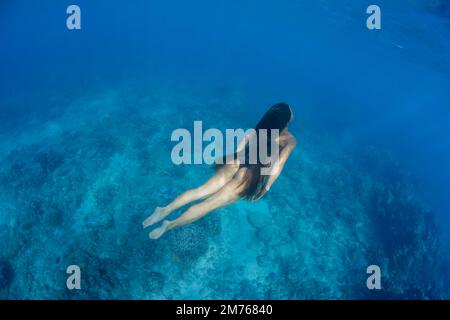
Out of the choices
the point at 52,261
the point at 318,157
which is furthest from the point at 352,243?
the point at 52,261

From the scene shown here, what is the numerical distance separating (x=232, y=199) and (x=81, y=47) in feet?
196

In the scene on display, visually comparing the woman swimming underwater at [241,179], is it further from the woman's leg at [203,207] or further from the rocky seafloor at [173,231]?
the rocky seafloor at [173,231]

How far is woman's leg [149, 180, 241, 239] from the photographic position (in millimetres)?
4996

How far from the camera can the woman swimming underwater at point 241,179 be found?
498 cm

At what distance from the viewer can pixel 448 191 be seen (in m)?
39.0

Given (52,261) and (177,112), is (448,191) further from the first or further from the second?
(52,261)

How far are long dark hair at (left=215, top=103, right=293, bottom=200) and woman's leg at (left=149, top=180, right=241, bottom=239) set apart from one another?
0.22 metres

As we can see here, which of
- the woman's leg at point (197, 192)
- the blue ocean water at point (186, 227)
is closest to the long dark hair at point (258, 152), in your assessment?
the woman's leg at point (197, 192)

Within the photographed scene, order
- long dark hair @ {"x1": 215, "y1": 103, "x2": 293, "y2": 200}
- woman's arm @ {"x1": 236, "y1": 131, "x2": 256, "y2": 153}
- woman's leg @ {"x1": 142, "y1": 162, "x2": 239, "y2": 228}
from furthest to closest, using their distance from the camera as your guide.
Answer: woman's arm @ {"x1": 236, "y1": 131, "x2": 256, "y2": 153}
woman's leg @ {"x1": 142, "y1": 162, "x2": 239, "y2": 228}
long dark hair @ {"x1": 215, "y1": 103, "x2": 293, "y2": 200}

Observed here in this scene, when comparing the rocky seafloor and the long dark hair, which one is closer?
the long dark hair

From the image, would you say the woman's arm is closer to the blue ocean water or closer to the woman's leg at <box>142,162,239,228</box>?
the woman's leg at <box>142,162,239,228</box>

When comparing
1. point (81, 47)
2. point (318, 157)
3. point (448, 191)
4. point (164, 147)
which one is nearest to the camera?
point (164, 147)

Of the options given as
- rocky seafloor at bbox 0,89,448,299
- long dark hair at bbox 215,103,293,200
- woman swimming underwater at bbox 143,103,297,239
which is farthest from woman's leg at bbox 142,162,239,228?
rocky seafloor at bbox 0,89,448,299

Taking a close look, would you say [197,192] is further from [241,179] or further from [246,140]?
[246,140]
